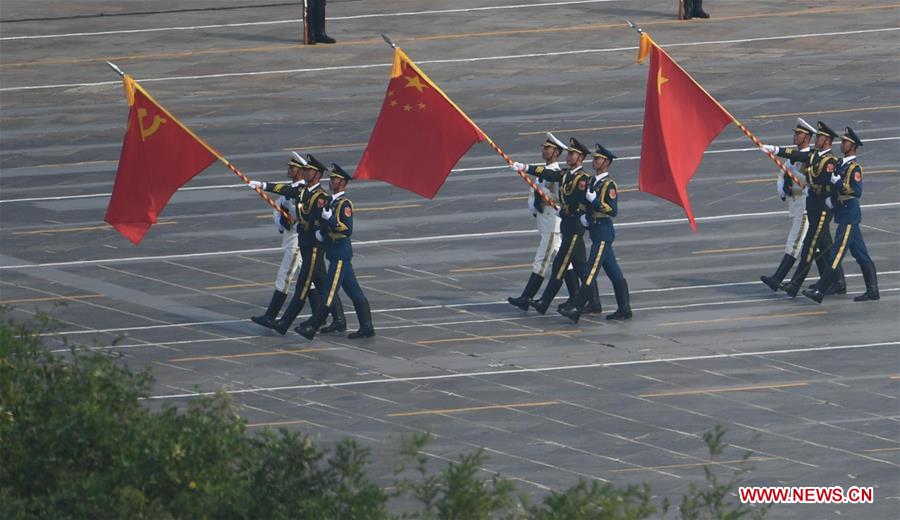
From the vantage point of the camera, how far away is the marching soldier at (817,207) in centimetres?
2192

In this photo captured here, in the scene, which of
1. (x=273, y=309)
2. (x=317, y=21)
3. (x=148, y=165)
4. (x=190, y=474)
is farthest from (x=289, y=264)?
(x=317, y=21)

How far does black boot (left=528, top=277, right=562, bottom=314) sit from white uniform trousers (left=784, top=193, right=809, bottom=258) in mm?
2742

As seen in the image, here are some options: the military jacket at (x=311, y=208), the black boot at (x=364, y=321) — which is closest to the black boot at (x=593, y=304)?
the black boot at (x=364, y=321)

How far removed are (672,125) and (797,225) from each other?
7.20ft

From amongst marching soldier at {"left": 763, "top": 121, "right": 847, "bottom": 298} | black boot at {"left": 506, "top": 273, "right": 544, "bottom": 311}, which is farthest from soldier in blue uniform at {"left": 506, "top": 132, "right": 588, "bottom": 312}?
marching soldier at {"left": 763, "top": 121, "right": 847, "bottom": 298}

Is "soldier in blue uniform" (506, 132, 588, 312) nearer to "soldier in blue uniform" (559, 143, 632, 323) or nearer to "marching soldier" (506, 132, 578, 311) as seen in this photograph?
"marching soldier" (506, 132, 578, 311)

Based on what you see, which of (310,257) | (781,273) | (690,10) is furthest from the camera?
(690,10)

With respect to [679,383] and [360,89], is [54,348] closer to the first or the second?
[679,383]

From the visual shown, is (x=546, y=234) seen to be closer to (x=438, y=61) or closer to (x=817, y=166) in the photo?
(x=817, y=166)

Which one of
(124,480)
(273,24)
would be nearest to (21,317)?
(124,480)

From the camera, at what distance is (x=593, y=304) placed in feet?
71.7

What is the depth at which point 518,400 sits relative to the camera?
1867cm

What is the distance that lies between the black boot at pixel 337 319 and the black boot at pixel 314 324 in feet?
0.51

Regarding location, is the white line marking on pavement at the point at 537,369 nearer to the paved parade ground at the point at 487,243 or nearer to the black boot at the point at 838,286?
the paved parade ground at the point at 487,243
